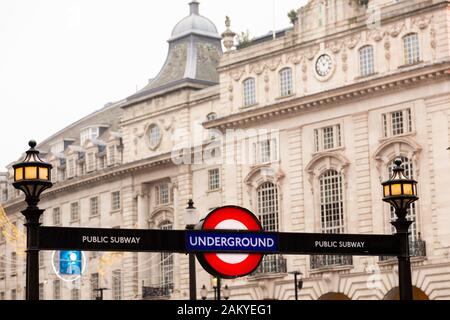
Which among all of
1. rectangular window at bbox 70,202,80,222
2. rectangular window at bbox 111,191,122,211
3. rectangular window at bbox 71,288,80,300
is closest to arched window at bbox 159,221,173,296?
rectangular window at bbox 111,191,122,211

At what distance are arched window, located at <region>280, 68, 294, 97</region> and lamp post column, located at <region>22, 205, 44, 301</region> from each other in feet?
184

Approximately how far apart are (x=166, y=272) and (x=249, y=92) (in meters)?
15.1

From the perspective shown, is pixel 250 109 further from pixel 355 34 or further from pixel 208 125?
pixel 355 34

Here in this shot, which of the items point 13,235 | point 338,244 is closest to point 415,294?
point 13,235

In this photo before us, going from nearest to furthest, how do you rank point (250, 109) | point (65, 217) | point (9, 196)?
point (250, 109) < point (65, 217) < point (9, 196)

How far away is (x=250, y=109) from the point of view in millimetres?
72188

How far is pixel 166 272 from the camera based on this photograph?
3174 inches

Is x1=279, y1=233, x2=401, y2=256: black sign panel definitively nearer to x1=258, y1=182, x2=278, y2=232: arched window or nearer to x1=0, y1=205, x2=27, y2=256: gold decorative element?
x1=258, y1=182, x2=278, y2=232: arched window

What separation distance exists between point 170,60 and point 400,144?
86.2ft

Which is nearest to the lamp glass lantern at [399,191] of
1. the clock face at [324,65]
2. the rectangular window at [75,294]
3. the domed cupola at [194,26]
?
the clock face at [324,65]

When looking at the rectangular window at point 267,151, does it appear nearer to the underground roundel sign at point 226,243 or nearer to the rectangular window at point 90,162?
the rectangular window at point 90,162
